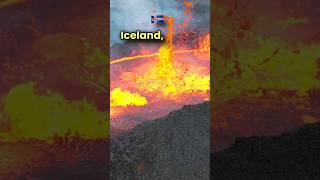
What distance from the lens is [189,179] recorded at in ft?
16.9

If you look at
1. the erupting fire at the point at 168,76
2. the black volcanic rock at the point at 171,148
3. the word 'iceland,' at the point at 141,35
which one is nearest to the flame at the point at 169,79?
the erupting fire at the point at 168,76

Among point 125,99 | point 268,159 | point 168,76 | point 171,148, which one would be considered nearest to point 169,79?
point 168,76

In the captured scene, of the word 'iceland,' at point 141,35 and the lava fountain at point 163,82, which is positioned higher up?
the word 'iceland,' at point 141,35

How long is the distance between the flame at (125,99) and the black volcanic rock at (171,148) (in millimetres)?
281

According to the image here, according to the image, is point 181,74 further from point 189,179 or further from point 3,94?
point 3,94

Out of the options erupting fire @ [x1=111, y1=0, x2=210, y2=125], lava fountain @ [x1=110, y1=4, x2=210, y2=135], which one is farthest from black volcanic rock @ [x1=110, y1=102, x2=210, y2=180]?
erupting fire @ [x1=111, y1=0, x2=210, y2=125]

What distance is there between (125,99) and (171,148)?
817 millimetres

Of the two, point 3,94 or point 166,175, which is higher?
point 3,94

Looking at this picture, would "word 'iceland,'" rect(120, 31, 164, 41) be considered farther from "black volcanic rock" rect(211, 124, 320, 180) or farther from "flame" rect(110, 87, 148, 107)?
"black volcanic rock" rect(211, 124, 320, 180)

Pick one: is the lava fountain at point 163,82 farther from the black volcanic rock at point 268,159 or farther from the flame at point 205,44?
the black volcanic rock at point 268,159

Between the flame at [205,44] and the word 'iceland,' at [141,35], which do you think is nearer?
the word 'iceland,' at [141,35]

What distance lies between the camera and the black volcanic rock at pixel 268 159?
16.7 ft

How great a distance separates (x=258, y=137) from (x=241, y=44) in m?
1.14

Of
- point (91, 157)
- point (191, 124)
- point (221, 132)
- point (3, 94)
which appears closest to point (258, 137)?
point (221, 132)
